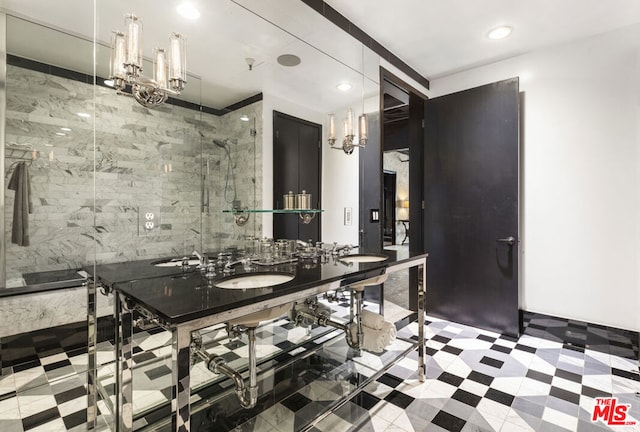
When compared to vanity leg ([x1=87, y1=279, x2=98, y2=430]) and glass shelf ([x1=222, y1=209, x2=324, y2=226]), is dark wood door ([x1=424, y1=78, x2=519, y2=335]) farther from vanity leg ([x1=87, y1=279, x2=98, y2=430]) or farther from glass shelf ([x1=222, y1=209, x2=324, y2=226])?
vanity leg ([x1=87, y1=279, x2=98, y2=430])

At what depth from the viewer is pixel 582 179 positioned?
8.36ft

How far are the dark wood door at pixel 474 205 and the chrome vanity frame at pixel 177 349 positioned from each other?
141 centimetres

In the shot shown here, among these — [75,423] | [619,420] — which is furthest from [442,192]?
[75,423]

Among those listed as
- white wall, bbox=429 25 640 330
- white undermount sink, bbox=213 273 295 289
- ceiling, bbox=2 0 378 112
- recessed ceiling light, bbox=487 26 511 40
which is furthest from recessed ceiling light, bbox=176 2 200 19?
white wall, bbox=429 25 640 330

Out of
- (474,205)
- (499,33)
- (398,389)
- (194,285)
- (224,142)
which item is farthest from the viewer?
(474,205)

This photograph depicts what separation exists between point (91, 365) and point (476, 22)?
3.26m

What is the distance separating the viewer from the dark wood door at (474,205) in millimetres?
2730

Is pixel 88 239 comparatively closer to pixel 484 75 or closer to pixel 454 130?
pixel 454 130

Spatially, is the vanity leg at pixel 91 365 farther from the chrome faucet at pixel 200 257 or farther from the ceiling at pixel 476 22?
the ceiling at pixel 476 22

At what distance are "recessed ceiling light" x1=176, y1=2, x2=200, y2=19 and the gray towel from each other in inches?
41.9

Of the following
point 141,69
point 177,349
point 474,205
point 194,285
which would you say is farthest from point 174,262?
point 474,205

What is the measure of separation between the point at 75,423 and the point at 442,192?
3208 millimetres

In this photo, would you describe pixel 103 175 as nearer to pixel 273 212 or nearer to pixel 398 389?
pixel 273 212

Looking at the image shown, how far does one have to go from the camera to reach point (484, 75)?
304cm
